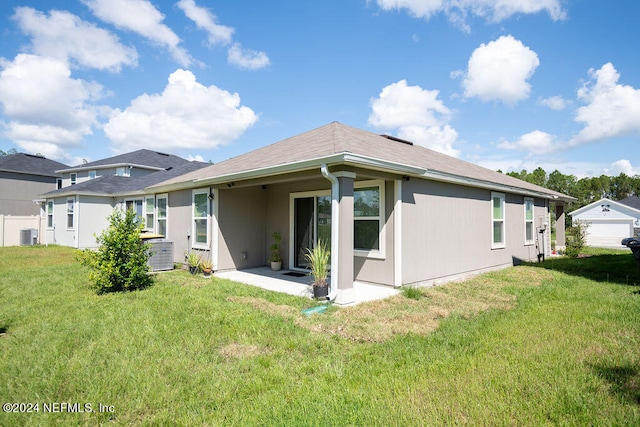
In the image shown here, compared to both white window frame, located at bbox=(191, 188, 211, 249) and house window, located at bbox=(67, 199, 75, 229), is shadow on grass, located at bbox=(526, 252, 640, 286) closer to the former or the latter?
white window frame, located at bbox=(191, 188, 211, 249)

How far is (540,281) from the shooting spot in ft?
26.3

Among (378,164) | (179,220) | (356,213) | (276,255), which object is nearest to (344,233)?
(378,164)

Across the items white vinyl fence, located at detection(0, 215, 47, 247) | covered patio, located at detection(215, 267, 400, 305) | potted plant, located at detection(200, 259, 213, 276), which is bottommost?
covered patio, located at detection(215, 267, 400, 305)

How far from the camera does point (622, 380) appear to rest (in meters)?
2.97

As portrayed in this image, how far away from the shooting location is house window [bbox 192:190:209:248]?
372 inches

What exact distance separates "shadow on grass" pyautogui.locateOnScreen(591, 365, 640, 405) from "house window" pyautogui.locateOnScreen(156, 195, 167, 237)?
1186 cm

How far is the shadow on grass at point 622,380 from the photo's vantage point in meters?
2.71

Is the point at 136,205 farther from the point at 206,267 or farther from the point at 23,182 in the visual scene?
the point at 23,182

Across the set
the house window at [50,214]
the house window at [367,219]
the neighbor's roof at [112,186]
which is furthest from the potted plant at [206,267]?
the house window at [50,214]

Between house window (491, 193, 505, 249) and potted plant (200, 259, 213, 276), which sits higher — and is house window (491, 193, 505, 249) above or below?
above

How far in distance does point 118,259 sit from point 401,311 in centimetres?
574

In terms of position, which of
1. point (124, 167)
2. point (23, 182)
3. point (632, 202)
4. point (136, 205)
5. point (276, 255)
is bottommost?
point (276, 255)

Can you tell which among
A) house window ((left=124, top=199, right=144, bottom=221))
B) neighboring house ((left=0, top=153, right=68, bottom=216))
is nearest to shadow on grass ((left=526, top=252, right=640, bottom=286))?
house window ((left=124, top=199, right=144, bottom=221))

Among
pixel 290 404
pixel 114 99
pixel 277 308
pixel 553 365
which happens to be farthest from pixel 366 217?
pixel 114 99
